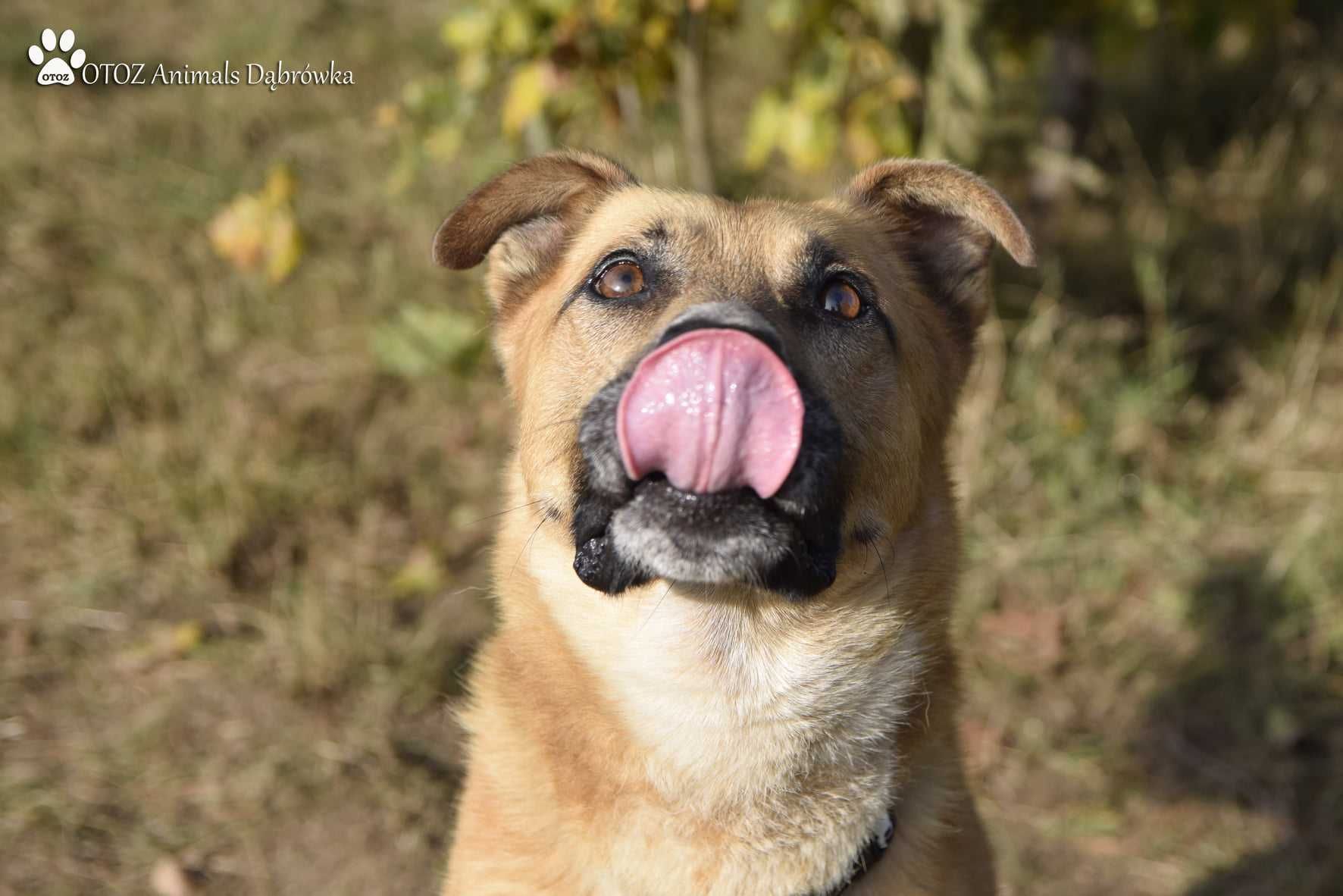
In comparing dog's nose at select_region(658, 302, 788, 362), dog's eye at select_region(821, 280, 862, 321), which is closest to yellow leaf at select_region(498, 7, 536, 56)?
dog's eye at select_region(821, 280, 862, 321)

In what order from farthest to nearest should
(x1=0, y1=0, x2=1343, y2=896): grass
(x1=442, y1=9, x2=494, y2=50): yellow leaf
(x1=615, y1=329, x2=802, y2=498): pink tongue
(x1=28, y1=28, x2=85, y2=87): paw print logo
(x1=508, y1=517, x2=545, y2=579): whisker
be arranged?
(x1=28, y1=28, x2=85, y2=87): paw print logo < (x1=442, y1=9, x2=494, y2=50): yellow leaf < (x1=0, y1=0, x2=1343, y2=896): grass < (x1=508, y1=517, x2=545, y2=579): whisker < (x1=615, y1=329, x2=802, y2=498): pink tongue

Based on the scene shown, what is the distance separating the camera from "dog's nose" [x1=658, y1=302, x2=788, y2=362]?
2.04 meters

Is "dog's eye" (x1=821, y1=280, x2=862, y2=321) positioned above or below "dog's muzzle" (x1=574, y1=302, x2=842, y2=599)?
above

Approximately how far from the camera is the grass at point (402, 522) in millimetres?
3377

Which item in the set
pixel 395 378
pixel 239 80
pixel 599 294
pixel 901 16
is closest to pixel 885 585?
pixel 599 294

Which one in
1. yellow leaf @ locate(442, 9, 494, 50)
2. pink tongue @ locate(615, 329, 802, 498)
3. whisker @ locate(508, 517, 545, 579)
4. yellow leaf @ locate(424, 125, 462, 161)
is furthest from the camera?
yellow leaf @ locate(424, 125, 462, 161)

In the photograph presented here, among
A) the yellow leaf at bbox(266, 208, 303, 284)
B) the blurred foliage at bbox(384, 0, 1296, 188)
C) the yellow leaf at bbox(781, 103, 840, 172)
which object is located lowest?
the yellow leaf at bbox(266, 208, 303, 284)

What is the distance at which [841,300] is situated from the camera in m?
2.46

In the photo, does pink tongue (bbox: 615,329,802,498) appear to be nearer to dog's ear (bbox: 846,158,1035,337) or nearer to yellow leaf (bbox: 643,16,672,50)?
dog's ear (bbox: 846,158,1035,337)

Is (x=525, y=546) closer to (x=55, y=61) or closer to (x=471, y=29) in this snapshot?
(x=471, y=29)

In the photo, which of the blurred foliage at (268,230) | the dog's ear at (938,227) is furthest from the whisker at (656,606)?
the blurred foliage at (268,230)

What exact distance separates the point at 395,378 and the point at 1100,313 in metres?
3.24

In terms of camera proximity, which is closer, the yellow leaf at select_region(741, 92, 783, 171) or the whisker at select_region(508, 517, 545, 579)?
the whisker at select_region(508, 517, 545, 579)

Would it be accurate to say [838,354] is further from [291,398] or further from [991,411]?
[291,398]
